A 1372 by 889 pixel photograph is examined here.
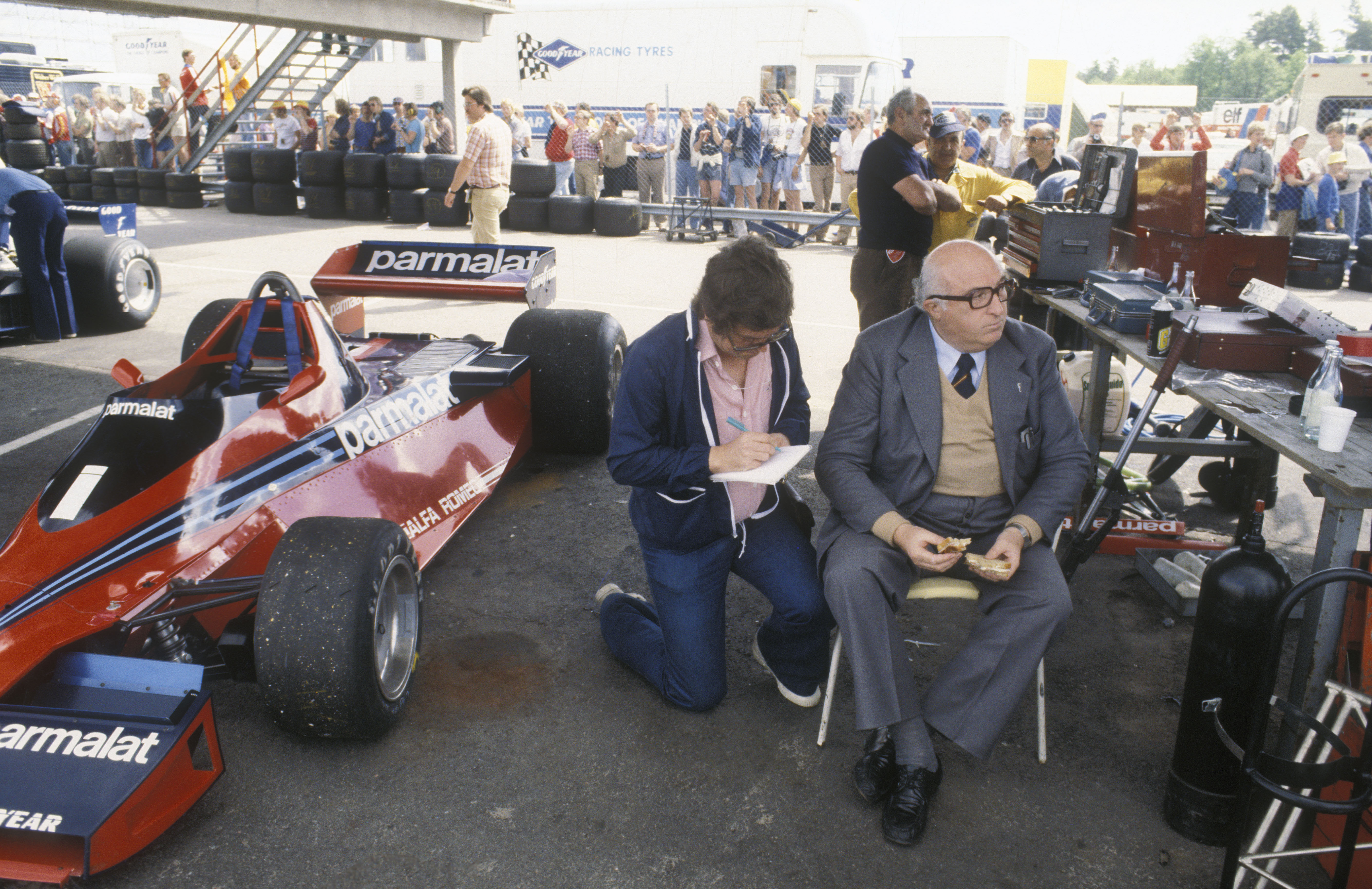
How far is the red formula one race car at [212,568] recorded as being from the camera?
220 centimetres

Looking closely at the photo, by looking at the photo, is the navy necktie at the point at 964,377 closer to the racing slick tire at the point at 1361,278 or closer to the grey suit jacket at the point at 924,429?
the grey suit jacket at the point at 924,429

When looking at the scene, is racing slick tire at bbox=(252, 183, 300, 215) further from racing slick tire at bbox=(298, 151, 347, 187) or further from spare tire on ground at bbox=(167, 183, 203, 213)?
spare tire on ground at bbox=(167, 183, 203, 213)

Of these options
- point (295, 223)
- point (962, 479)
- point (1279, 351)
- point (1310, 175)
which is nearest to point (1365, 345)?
point (1279, 351)

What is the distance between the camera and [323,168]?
1523 centimetres

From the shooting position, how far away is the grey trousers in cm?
256

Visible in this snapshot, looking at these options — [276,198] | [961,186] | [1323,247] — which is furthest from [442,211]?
[1323,247]

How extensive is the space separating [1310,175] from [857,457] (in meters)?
12.6

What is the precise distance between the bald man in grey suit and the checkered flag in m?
18.9

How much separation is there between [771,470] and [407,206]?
531 inches

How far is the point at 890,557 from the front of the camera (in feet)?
8.86

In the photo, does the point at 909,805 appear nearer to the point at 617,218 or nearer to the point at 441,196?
the point at 617,218

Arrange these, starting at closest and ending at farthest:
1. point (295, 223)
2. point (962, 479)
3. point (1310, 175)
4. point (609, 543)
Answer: point (962, 479)
point (609, 543)
point (1310, 175)
point (295, 223)

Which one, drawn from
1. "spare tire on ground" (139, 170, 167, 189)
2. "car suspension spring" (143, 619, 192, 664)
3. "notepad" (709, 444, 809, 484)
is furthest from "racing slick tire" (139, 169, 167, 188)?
"notepad" (709, 444, 809, 484)

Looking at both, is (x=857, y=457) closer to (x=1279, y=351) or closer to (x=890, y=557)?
(x=890, y=557)
